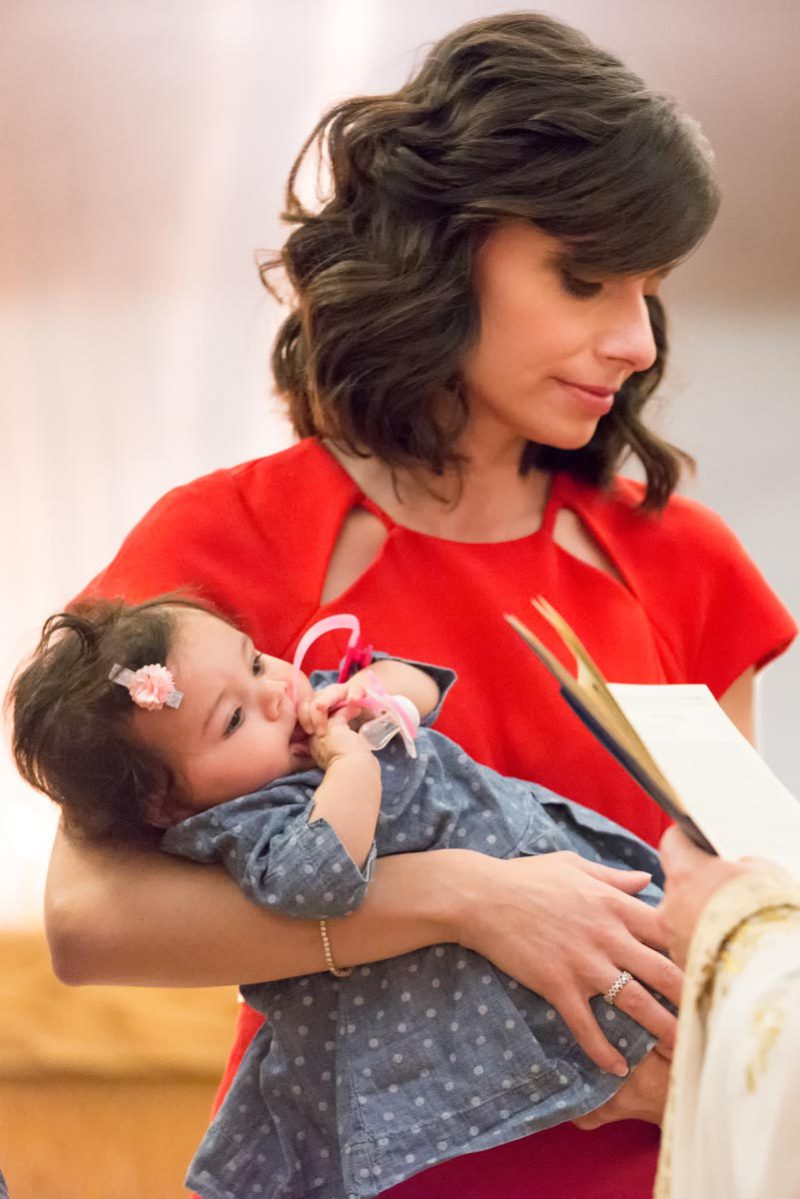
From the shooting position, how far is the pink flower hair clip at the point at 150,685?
4.51 ft

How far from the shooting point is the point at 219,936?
1417 millimetres

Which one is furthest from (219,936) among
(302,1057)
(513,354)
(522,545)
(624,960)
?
(513,354)

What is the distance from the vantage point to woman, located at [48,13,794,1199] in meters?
1.40

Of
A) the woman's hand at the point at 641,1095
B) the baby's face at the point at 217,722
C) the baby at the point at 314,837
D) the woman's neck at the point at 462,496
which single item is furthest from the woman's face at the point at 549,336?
the woman's hand at the point at 641,1095

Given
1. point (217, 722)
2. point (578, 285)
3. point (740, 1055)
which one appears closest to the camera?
point (740, 1055)

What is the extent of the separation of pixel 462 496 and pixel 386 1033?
2.36ft

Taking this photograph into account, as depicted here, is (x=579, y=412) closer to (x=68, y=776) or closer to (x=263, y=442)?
(x=68, y=776)

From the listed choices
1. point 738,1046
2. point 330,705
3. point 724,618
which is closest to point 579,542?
point 724,618

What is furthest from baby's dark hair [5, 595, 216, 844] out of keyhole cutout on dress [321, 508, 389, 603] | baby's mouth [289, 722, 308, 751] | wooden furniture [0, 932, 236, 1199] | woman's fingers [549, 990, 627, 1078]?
wooden furniture [0, 932, 236, 1199]

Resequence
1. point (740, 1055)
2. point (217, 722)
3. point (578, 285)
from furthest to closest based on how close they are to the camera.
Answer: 1. point (578, 285)
2. point (217, 722)
3. point (740, 1055)

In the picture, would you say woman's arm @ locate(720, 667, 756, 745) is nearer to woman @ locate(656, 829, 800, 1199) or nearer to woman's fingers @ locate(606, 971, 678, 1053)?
woman's fingers @ locate(606, 971, 678, 1053)

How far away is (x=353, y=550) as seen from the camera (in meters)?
1.71

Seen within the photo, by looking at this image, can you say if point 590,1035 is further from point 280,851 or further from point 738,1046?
point 738,1046

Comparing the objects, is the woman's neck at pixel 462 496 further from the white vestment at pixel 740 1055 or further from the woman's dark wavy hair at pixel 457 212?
the white vestment at pixel 740 1055
